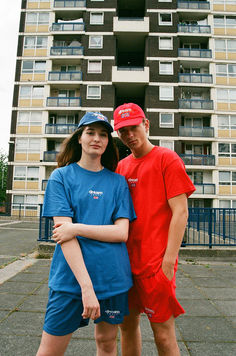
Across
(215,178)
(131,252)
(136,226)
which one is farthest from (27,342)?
(215,178)

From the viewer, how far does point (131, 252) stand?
1.78m

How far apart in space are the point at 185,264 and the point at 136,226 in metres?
4.74

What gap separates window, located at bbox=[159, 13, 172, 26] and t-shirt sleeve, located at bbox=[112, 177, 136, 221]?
99.6 feet

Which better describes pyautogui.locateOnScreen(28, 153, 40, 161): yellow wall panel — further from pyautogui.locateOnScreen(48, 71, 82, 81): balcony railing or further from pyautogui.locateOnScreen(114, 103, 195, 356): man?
pyautogui.locateOnScreen(114, 103, 195, 356): man

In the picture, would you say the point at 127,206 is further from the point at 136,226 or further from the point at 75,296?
the point at 75,296

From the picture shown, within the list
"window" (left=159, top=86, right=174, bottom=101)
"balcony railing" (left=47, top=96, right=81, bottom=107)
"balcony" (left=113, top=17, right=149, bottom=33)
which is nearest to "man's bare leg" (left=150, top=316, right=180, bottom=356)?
"balcony railing" (left=47, top=96, right=81, bottom=107)

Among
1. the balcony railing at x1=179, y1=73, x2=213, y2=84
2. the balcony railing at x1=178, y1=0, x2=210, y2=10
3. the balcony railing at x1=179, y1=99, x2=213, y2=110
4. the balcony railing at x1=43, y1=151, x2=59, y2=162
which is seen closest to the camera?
the balcony railing at x1=43, y1=151, x2=59, y2=162

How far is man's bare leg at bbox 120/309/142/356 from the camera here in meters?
1.86

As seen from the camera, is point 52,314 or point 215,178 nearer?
point 52,314

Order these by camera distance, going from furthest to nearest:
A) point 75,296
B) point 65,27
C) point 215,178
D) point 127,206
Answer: point 65,27
point 215,178
point 127,206
point 75,296

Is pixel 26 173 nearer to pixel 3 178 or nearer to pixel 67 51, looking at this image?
pixel 67 51

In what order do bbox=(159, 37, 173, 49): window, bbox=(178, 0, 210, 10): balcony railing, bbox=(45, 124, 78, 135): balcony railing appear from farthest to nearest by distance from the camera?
bbox=(178, 0, 210, 10): balcony railing, bbox=(159, 37, 173, 49): window, bbox=(45, 124, 78, 135): balcony railing

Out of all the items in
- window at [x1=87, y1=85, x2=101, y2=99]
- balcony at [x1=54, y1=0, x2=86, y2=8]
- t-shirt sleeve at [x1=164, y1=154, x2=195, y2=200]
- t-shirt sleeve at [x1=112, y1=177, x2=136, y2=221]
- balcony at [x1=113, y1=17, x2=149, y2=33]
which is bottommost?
t-shirt sleeve at [x1=112, y1=177, x2=136, y2=221]

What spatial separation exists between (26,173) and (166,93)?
53.9 feet
